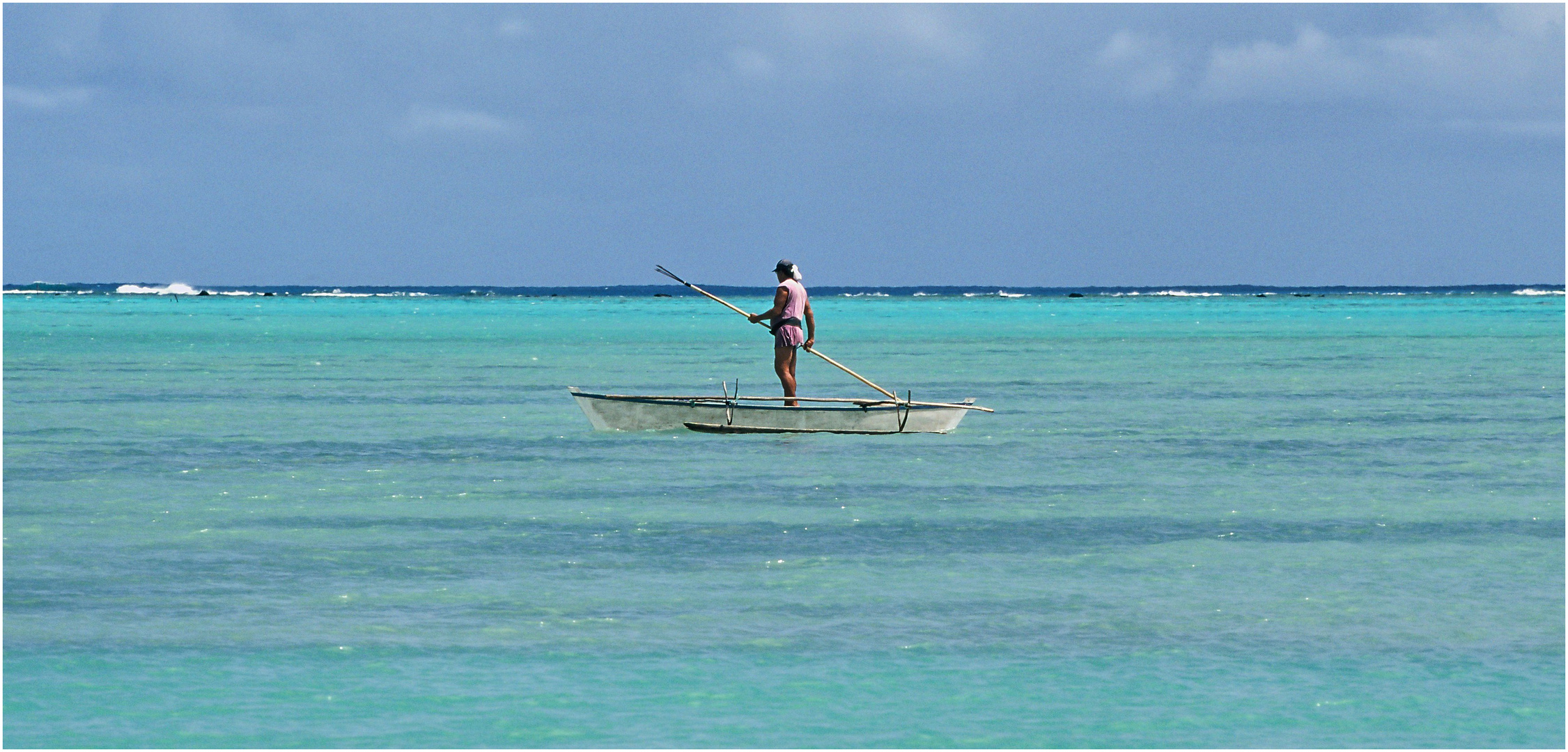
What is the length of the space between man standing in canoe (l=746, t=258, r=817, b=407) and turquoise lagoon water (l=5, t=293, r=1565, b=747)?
0.91 meters

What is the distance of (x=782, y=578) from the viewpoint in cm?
1109

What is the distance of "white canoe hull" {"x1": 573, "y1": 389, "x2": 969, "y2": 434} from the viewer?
20.2 m

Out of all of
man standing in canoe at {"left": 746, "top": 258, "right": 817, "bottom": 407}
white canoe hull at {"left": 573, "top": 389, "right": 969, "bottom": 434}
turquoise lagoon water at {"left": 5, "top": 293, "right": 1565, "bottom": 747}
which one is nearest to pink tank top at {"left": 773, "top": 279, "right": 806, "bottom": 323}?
man standing in canoe at {"left": 746, "top": 258, "right": 817, "bottom": 407}

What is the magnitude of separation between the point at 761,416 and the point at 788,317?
1095 mm

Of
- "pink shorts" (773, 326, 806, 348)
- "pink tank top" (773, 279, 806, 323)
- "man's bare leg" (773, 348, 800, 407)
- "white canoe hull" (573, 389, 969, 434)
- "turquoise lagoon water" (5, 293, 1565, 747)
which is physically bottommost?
"turquoise lagoon water" (5, 293, 1565, 747)

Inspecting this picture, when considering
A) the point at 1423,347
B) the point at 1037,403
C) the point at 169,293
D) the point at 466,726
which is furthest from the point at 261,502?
the point at 169,293

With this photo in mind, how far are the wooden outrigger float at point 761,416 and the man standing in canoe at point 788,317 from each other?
8.4 inches

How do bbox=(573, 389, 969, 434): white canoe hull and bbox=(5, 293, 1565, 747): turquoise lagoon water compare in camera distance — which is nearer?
bbox=(5, 293, 1565, 747): turquoise lagoon water

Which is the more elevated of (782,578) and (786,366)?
(786,366)

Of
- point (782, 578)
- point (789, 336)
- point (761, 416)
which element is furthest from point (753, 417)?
point (782, 578)

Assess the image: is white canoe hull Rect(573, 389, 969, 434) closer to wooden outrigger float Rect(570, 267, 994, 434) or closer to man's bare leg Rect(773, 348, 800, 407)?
wooden outrigger float Rect(570, 267, 994, 434)

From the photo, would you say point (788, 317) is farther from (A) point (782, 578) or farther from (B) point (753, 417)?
(A) point (782, 578)

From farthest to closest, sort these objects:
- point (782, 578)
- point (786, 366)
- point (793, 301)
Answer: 1. point (786, 366)
2. point (793, 301)
3. point (782, 578)

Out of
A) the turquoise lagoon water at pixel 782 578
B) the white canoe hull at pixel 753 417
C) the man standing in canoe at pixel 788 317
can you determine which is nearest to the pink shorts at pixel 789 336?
the man standing in canoe at pixel 788 317
